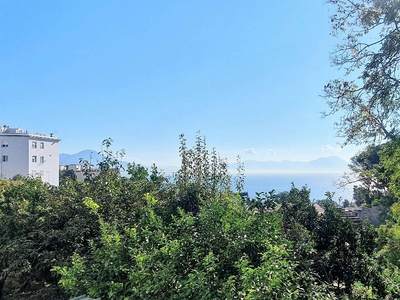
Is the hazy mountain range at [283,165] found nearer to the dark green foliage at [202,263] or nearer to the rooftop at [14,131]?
the dark green foliage at [202,263]

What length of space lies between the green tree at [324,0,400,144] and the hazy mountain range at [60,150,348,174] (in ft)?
9.45

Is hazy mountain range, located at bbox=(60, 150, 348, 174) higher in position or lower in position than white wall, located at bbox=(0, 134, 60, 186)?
lower

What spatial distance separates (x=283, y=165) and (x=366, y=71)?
3257cm

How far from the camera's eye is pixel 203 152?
642cm

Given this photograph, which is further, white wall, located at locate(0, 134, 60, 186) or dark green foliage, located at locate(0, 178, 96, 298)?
white wall, located at locate(0, 134, 60, 186)

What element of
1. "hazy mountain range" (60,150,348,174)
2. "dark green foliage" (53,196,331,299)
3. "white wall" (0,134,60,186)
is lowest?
"dark green foliage" (53,196,331,299)

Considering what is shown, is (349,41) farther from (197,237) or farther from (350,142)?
(197,237)

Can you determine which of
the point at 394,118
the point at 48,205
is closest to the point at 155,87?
the point at 48,205

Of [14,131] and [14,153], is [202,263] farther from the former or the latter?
[14,131]

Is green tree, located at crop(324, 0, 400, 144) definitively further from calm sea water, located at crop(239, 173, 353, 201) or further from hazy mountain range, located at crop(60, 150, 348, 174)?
hazy mountain range, located at crop(60, 150, 348, 174)

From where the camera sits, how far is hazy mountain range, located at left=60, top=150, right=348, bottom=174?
639cm

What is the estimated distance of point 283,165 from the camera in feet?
120

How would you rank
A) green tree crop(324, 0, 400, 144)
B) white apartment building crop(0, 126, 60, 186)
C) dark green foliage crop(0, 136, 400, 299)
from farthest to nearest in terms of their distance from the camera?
white apartment building crop(0, 126, 60, 186), green tree crop(324, 0, 400, 144), dark green foliage crop(0, 136, 400, 299)

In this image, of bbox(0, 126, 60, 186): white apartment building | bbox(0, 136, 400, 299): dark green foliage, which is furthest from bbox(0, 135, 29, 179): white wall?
bbox(0, 136, 400, 299): dark green foliage
